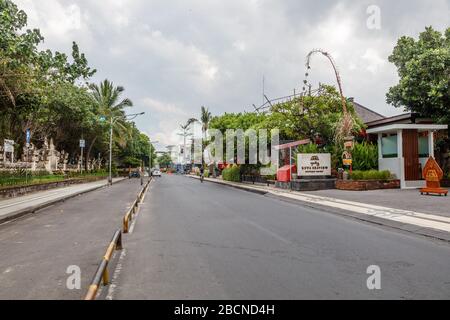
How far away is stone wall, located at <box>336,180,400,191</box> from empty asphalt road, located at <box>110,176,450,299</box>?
1131 cm

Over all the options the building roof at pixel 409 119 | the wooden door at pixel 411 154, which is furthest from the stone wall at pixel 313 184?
the building roof at pixel 409 119

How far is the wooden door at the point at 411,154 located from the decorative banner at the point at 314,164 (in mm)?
4464

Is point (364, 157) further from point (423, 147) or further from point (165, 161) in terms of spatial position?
point (165, 161)

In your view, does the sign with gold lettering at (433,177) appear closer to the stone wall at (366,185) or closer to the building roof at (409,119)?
the stone wall at (366,185)

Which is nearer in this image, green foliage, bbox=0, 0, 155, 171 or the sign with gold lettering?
green foliage, bbox=0, 0, 155, 171

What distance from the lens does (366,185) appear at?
21062 mm

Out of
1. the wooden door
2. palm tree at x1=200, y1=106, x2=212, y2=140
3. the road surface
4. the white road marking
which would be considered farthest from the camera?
palm tree at x1=200, y1=106, x2=212, y2=140

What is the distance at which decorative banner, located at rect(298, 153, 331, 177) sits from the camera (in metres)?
23.2

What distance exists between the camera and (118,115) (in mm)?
46625

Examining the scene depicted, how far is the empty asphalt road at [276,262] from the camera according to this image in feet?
15.4

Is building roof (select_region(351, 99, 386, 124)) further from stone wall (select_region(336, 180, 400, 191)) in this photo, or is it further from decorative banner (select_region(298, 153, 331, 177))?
stone wall (select_region(336, 180, 400, 191))

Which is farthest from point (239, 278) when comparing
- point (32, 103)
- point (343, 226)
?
point (32, 103)

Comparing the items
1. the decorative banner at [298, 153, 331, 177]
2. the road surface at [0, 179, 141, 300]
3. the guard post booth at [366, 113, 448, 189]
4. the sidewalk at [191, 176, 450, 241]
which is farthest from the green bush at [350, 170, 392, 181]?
the road surface at [0, 179, 141, 300]
